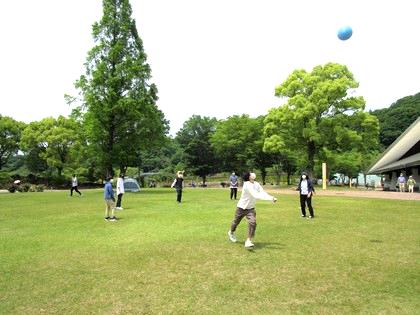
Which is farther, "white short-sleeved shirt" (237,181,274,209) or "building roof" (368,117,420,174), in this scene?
"building roof" (368,117,420,174)

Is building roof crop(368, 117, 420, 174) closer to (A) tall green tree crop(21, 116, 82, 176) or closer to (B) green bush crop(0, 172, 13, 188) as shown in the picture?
(A) tall green tree crop(21, 116, 82, 176)

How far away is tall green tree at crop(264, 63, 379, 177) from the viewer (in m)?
41.4

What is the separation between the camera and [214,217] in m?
15.3

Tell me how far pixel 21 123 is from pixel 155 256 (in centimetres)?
6041

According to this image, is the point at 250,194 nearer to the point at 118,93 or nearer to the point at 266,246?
the point at 266,246

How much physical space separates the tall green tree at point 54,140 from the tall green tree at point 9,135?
2.07 m

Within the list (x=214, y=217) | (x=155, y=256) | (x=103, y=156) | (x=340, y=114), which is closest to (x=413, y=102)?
(x=340, y=114)

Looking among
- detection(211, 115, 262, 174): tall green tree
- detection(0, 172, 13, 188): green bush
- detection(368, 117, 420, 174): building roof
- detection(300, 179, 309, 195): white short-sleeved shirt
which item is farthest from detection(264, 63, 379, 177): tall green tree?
detection(0, 172, 13, 188): green bush

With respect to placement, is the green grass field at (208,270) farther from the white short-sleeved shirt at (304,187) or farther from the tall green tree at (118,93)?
the tall green tree at (118,93)

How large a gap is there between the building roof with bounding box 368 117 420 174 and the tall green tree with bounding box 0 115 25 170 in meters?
49.5

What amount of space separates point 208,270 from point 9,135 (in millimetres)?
61181

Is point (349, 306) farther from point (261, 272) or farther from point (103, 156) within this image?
point (103, 156)

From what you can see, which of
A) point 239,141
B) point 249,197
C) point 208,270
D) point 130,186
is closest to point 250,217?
point 249,197

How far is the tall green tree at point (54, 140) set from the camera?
191 ft
